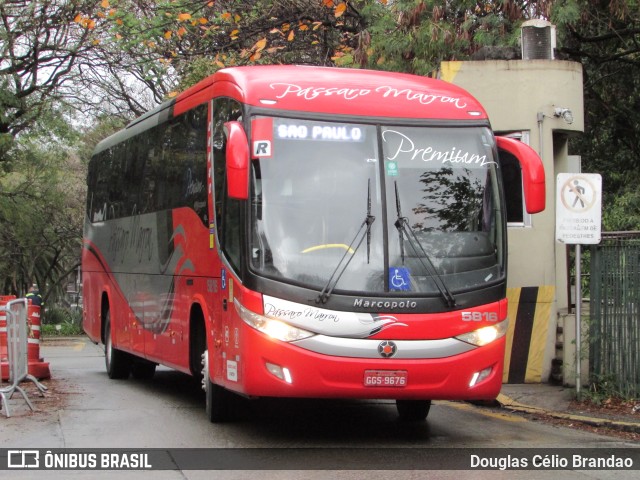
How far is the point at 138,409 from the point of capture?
11.9 m

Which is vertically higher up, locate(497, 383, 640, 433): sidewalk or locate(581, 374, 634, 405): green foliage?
locate(581, 374, 634, 405): green foliage

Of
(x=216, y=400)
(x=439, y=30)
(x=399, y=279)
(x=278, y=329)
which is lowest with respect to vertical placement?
(x=216, y=400)

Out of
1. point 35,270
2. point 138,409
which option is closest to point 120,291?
point 138,409

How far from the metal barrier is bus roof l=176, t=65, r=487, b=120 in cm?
428

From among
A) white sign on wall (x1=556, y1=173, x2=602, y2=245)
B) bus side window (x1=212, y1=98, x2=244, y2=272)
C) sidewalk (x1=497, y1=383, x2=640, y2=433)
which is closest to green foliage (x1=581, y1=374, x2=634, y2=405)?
→ sidewalk (x1=497, y1=383, x2=640, y2=433)

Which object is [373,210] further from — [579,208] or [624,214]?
[624,214]

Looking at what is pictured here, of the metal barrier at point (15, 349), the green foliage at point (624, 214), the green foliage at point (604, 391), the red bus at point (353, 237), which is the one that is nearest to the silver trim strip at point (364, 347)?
the red bus at point (353, 237)

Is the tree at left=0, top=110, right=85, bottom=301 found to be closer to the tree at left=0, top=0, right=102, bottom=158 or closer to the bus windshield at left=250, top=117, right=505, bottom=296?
the tree at left=0, top=0, right=102, bottom=158

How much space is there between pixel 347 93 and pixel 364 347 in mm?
2508

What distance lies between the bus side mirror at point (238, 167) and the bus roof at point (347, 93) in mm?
688

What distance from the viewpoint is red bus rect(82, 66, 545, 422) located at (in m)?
8.67

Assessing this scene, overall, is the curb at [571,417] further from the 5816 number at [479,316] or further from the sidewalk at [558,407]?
the 5816 number at [479,316]

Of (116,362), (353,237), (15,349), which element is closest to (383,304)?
(353,237)

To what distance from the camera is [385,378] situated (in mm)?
8688
